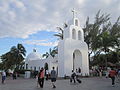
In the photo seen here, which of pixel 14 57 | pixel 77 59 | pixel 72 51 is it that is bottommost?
pixel 77 59

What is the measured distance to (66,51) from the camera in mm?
29344

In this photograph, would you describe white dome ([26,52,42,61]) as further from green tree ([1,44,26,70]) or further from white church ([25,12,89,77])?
white church ([25,12,89,77])

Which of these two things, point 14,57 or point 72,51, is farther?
point 14,57

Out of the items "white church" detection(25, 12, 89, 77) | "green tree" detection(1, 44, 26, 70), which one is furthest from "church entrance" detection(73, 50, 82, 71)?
"green tree" detection(1, 44, 26, 70)

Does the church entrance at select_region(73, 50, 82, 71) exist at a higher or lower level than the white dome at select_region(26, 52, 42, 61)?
lower

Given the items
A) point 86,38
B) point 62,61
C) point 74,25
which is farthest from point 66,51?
point 86,38

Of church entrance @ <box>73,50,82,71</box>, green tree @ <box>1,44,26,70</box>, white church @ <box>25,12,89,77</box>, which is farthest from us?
green tree @ <box>1,44,26,70</box>

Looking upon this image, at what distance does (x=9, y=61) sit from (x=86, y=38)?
2108 centimetres

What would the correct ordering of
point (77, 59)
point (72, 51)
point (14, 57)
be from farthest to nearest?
point (14, 57) < point (77, 59) < point (72, 51)

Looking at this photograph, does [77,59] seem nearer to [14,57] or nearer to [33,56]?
[33,56]

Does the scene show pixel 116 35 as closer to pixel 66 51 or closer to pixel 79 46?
pixel 79 46

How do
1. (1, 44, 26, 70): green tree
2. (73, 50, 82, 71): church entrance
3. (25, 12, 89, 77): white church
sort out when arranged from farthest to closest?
(1, 44, 26, 70): green tree
(73, 50, 82, 71): church entrance
(25, 12, 89, 77): white church

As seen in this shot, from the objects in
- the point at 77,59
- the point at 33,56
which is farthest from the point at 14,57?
the point at 77,59

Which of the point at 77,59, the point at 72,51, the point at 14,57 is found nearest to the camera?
the point at 72,51
